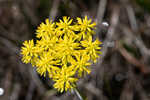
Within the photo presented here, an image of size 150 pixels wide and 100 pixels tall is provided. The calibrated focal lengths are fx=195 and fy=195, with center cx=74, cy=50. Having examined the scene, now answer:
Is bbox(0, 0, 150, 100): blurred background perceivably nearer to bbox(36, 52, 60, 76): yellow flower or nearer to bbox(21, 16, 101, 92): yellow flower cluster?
bbox(21, 16, 101, 92): yellow flower cluster

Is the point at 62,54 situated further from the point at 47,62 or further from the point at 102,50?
the point at 102,50

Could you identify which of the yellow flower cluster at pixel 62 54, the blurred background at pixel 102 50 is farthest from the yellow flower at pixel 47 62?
the blurred background at pixel 102 50

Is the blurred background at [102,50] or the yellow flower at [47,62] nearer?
the yellow flower at [47,62]

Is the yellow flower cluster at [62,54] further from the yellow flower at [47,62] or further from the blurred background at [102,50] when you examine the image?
the blurred background at [102,50]

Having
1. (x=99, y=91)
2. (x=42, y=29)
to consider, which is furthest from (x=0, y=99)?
(x=42, y=29)

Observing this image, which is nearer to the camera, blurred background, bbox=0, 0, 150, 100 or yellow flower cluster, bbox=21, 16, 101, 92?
yellow flower cluster, bbox=21, 16, 101, 92

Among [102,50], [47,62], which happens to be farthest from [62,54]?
[102,50]

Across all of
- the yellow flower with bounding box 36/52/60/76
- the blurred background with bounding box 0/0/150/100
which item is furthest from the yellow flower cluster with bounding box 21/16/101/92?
the blurred background with bounding box 0/0/150/100

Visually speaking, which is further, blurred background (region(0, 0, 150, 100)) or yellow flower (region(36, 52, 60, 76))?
blurred background (region(0, 0, 150, 100))
